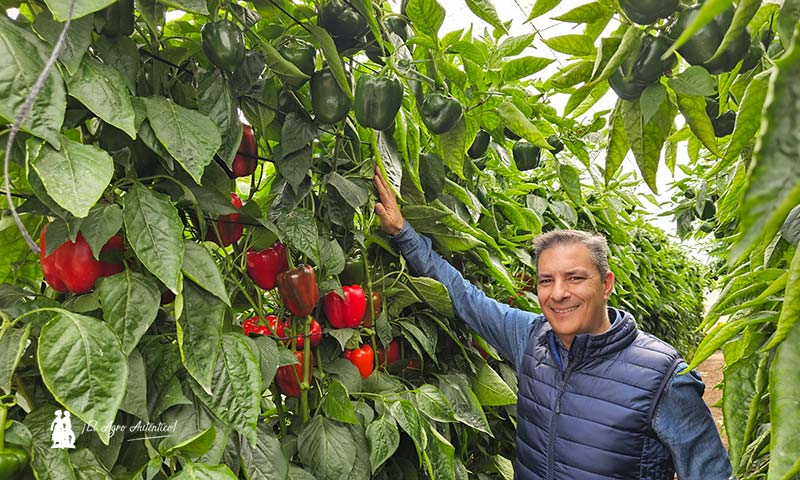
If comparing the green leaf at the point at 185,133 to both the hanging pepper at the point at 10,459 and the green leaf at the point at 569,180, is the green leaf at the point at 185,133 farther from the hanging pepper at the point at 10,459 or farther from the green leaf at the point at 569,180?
the green leaf at the point at 569,180

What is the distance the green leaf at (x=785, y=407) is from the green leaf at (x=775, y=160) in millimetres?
135

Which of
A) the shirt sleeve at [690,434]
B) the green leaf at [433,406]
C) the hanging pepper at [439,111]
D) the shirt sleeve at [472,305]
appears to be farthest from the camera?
the shirt sleeve at [472,305]

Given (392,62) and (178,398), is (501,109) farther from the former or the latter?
(178,398)

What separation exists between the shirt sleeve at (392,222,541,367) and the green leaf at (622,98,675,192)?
30.3 inches

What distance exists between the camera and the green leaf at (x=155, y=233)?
749mm

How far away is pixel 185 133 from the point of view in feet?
2.64

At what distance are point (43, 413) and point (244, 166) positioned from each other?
505mm

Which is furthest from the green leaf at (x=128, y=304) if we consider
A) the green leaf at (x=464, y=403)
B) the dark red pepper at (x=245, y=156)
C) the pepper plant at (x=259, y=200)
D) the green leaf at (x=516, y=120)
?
the green leaf at (x=464, y=403)

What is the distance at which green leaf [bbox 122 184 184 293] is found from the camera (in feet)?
2.46

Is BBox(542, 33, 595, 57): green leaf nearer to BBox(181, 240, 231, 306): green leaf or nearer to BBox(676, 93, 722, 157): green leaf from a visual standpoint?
BBox(676, 93, 722, 157): green leaf

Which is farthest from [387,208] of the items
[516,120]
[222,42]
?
[222,42]

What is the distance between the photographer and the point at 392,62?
0.95 m

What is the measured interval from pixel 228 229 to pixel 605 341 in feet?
3.21

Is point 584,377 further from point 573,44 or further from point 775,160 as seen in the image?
point 775,160
